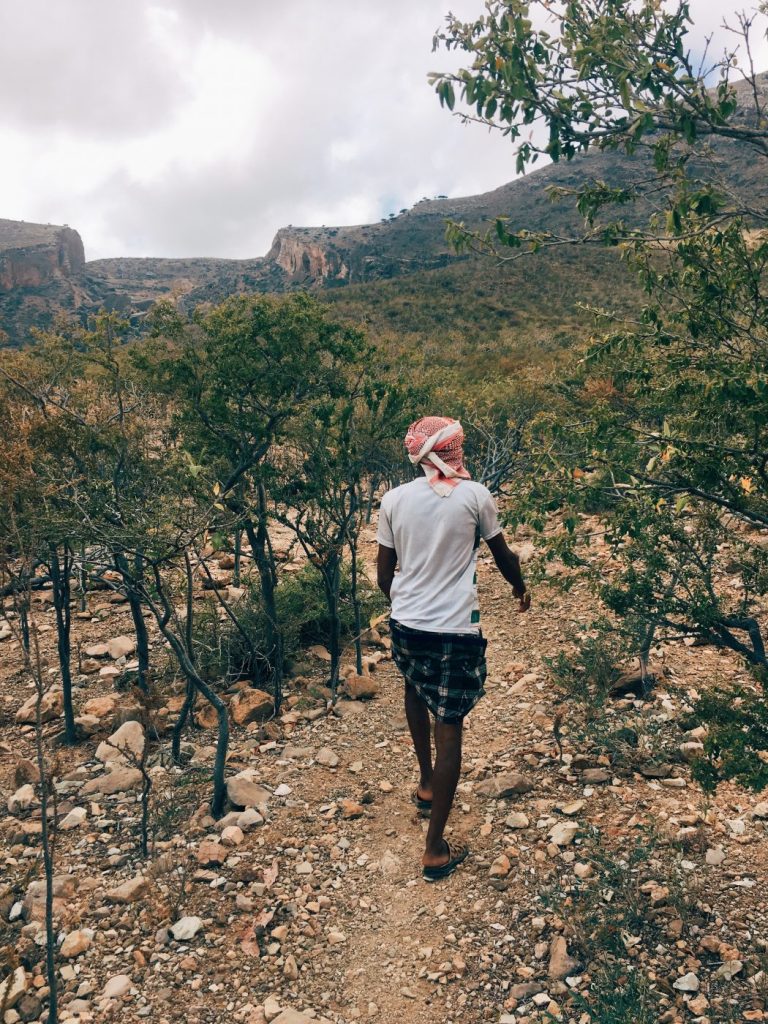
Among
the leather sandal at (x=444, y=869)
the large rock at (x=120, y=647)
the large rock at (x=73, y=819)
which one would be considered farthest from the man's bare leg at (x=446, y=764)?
the large rock at (x=120, y=647)

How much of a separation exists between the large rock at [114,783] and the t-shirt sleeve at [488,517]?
3.20 m

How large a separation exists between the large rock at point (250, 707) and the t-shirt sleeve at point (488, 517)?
131 inches

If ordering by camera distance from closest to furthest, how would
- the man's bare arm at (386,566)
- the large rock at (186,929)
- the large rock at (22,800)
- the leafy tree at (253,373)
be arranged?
1. the large rock at (186,929)
2. the man's bare arm at (386,566)
3. the large rock at (22,800)
4. the leafy tree at (253,373)

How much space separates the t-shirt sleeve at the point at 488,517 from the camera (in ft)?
9.18

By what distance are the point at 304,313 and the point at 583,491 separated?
368 centimetres

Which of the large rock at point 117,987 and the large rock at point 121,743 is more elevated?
the large rock at point 117,987

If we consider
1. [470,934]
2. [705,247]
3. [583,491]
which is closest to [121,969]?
[470,934]

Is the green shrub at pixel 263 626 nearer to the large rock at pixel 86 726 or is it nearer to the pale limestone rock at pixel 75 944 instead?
the large rock at pixel 86 726

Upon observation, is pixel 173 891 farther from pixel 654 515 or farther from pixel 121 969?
pixel 654 515

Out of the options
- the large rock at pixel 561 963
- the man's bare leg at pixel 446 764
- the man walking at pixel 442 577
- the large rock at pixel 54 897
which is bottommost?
the large rock at pixel 54 897

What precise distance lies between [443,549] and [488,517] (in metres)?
0.25

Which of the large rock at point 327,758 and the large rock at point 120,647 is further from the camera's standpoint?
the large rock at point 120,647

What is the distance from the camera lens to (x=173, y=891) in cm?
318

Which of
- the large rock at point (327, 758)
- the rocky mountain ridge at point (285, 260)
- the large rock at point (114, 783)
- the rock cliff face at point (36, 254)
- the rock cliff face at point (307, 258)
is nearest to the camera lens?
the large rock at point (114, 783)
